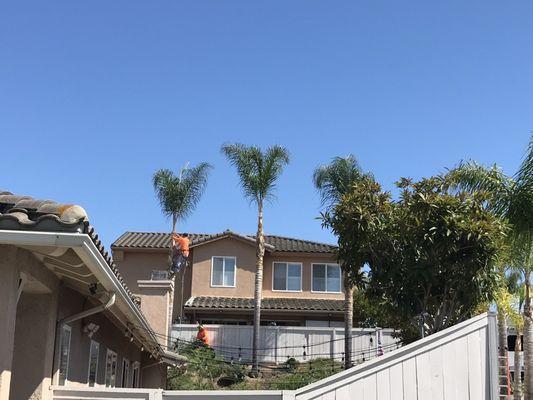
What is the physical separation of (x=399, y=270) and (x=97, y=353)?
21.0ft

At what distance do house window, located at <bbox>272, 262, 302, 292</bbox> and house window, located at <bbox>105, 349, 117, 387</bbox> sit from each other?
79.1 ft

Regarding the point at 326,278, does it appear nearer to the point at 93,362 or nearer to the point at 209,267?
the point at 209,267

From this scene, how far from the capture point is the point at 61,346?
7980 mm

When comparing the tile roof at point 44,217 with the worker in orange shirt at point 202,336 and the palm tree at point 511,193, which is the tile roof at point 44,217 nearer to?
the palm tree at point 511,193

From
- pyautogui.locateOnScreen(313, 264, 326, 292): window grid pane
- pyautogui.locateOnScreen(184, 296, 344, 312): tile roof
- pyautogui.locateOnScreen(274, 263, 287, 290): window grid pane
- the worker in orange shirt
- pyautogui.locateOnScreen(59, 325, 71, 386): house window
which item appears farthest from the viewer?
pyautogui.locateOnScreen(274, 263, 287, 290): window grid pane

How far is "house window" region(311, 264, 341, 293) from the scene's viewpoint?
121 feet

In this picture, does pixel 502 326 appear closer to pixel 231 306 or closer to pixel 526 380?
pixel 526 380

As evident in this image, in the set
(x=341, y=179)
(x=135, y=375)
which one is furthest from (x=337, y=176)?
(x=135, y=375)

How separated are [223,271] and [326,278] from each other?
219 inches

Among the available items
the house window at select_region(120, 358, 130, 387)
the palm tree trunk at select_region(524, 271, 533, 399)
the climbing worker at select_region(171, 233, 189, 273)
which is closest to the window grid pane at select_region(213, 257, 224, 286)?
the climbing worker at select_region(171, 233, 189, 273)

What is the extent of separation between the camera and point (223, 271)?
1457 inches

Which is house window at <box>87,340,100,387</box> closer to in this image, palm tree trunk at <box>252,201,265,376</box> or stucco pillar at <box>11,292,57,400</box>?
stucco pillar at <box>11,292,57,400</box>

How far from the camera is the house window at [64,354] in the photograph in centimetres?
805

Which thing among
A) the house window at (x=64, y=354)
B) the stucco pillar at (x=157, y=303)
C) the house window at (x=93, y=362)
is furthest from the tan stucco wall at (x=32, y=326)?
the stucco pillar at (x=157, y=303)
